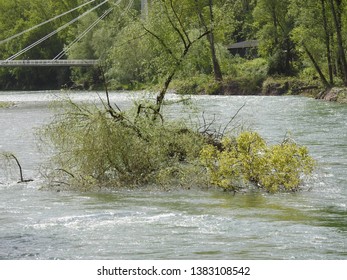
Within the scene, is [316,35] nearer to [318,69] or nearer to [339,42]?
[318,69]

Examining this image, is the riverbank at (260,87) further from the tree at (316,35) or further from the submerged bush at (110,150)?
the submerged bush at (110,150)

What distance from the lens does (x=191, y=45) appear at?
21.7 meters

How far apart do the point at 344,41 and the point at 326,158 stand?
104 ft

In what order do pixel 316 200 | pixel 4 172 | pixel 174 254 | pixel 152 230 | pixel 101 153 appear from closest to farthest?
pixel 174 254 → pixel 152 230 → pixel 316 200 → pixel 101 153 → pixel 4 172

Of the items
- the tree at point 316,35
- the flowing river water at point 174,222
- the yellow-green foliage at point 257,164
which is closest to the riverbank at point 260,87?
the tree at point 316,35

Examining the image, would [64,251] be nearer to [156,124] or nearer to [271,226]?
[271,226]

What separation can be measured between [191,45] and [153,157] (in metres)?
4.51

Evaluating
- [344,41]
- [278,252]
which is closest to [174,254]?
[278,252]

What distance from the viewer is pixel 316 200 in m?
16.1

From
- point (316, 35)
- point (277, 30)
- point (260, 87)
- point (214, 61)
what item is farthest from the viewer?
point (277, 30)

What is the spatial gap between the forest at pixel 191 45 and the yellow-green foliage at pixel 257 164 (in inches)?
127

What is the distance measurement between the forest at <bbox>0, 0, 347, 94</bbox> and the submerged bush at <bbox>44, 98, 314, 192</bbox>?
1.32 metres

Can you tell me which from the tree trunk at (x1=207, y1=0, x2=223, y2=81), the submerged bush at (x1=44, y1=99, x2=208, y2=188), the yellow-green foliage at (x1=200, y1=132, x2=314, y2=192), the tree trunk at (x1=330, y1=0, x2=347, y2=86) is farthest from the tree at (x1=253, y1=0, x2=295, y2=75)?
the yellow-green foliage at (x1=200, y1=132, x2=314, y2=192)

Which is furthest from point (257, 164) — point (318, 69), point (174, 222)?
point (318, 69)
